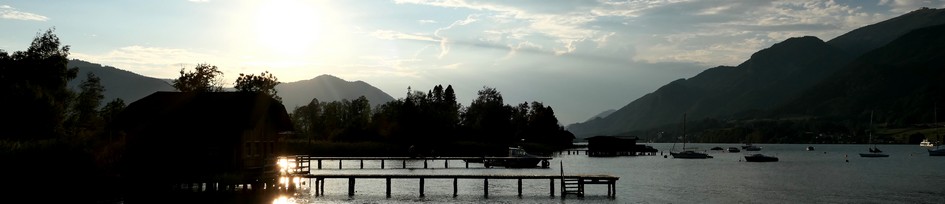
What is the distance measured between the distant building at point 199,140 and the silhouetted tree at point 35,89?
21644 millimetres

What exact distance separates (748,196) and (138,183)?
47526mm

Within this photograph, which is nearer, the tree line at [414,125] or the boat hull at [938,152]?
the tree line at [414,125]

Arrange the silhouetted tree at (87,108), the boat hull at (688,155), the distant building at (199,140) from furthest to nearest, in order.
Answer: the boat hull at (688,155)
the silhouetted tree at (87,108)
the distant building at (199,140)

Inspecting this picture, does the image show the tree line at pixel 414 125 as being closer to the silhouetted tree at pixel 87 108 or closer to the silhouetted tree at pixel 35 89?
the silhouetted tree at pixel 87 108

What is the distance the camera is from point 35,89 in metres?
73.6

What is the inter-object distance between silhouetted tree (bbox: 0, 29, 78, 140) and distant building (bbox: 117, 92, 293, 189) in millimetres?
21644

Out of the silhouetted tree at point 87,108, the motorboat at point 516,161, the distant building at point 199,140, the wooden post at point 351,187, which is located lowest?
the wooden post at point 351,187

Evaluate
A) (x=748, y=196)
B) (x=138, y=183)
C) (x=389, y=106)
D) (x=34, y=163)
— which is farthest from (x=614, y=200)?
(x=389, y=106)

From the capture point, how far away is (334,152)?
123 metres

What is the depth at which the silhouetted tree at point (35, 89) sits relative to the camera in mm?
71500

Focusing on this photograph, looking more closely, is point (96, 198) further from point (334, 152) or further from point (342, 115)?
point (342, 115)

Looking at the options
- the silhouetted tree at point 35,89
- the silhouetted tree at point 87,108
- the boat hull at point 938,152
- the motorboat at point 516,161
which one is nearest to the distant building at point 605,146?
the boat hull at point 938,152

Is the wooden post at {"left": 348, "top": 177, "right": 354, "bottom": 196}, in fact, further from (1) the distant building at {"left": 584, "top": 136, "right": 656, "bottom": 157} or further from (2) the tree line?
(1) the distant building at {"left": 584, "top": 136, "right": 656, "bottom": 157}

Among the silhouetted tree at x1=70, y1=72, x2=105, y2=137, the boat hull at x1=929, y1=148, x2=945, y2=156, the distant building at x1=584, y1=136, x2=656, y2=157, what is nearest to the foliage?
the silhouetted tree at x1=70, y1=72, x2=105, y2=137
